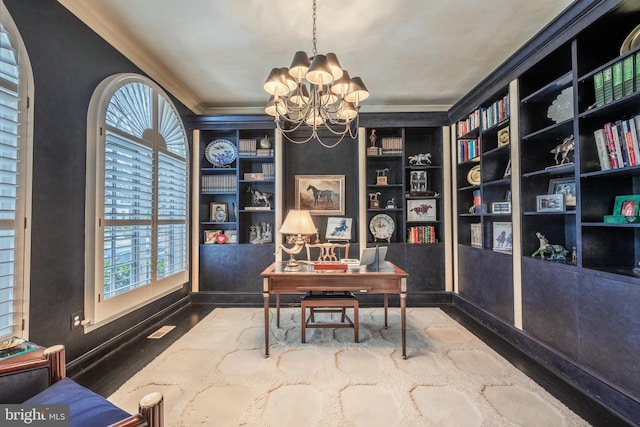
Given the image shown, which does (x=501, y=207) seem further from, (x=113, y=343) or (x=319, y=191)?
(x=113, y=343)

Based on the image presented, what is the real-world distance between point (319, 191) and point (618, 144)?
307 centimetres

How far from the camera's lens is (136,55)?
9.14ft

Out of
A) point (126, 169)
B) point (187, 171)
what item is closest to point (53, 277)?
point (126, 169)

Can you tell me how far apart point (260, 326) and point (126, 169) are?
6.57 feet

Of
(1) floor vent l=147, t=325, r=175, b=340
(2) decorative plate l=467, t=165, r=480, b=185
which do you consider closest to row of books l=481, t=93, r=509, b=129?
(2) decorative plate l=467, t=165, r=480, b=185

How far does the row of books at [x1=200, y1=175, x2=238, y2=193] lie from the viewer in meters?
4.04

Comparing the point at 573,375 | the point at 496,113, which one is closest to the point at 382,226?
the point at 496,113

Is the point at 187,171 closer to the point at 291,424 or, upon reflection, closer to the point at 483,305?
the point at 291,424

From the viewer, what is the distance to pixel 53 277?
2006mm

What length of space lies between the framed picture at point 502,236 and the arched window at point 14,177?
3.84 meters

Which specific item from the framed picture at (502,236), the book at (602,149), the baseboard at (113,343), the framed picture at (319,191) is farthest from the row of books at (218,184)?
the book at (602,149)

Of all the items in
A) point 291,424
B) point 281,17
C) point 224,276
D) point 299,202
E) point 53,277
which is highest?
point 281,17

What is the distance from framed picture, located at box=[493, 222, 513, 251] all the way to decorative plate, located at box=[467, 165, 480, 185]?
2.03ft

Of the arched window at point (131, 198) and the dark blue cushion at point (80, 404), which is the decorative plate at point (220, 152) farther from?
the dark blue cushion at point (80, 404)
